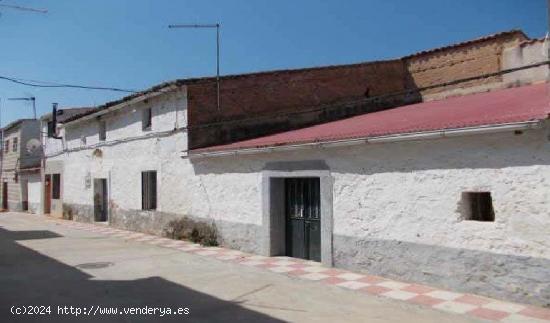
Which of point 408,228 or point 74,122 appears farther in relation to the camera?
point 74,122

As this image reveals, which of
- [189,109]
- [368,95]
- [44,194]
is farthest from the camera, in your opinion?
[44,194]

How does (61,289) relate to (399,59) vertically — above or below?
below

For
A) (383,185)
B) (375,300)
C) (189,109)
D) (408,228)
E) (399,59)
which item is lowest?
(375,300)

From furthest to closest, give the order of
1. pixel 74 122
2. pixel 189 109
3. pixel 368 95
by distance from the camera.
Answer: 1. pixel 74 122
2. pixel 368 95
3. pixel 189 109

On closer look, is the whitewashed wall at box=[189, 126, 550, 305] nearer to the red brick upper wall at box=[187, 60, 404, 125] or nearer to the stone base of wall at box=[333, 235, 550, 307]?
the stone base of wall at box=[333, 235, 550, 307]

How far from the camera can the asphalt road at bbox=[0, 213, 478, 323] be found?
6.11m

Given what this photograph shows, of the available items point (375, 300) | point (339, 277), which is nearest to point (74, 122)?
point (339, 277)

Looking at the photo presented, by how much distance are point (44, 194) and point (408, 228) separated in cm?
2324

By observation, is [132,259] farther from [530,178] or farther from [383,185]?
[530,178]

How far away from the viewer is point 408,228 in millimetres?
7742

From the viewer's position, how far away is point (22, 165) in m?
29.4

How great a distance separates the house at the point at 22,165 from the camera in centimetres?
2723

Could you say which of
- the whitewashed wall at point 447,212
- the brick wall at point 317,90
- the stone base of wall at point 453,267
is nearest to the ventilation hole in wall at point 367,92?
the brick wall at point 317,90

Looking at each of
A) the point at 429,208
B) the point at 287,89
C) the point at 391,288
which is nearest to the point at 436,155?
the point at 429,208
